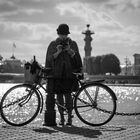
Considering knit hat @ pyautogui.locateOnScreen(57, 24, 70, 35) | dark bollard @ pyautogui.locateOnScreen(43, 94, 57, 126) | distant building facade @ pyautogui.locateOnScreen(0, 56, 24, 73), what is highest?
distant building facade @ pyautogui.locateOnScreen(0, 56, 24, 73)

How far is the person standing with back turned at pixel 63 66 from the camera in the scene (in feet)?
24.4

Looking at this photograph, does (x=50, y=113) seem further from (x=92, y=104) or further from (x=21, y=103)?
(x=92, y=104)

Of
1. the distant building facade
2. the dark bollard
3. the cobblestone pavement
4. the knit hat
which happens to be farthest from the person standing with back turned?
the distant building facade

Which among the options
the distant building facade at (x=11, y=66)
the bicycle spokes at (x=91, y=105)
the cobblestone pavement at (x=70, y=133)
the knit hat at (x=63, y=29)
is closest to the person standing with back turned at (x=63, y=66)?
the knit hat at (x=63, y=29)

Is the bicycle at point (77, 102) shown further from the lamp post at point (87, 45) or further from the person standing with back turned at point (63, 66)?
the lamp post at point (87, 45)

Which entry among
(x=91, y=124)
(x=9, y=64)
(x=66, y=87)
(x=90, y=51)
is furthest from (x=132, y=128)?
(x=9, y=64)

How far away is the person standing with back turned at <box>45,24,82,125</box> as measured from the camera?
7441 millimetres

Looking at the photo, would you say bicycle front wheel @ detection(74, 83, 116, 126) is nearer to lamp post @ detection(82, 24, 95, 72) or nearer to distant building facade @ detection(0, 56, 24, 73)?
lamp post @ detection(82, 24, 95, 72)

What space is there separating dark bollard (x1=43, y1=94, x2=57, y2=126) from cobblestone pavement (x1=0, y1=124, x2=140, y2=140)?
0.43 m

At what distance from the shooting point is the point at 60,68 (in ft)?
24.5

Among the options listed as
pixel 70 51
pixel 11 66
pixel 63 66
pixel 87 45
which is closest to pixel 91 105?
pixel 63 66

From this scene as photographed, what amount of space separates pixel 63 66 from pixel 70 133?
1602mm

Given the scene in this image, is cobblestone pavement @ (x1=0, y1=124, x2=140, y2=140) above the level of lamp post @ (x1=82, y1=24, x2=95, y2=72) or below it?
below

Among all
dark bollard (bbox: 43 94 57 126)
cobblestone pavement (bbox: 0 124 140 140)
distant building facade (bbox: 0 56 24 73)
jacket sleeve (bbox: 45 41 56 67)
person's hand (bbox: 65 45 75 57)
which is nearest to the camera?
cobblestone pavement (bbox: 0 124 140 140)
